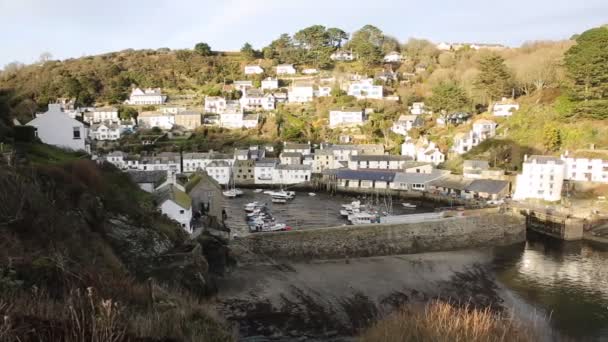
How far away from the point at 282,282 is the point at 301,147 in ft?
100

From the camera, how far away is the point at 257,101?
61.3 metres

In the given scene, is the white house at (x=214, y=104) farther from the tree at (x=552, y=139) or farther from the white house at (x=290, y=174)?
the tree at (x=552, y=139)

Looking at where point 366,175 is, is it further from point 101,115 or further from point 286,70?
point 286,70

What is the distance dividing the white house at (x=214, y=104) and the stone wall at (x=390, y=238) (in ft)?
136

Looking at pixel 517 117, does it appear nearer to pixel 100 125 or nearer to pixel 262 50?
pixel 100 125

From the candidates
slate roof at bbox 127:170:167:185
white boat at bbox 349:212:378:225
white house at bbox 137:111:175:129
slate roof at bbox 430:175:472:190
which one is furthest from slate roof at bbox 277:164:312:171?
white house at bbox 137:111:175:129

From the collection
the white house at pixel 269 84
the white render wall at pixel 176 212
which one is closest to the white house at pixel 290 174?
the white render wall at pixel 176 212

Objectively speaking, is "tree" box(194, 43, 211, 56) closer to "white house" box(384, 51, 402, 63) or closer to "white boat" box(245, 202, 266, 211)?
"white house" box(384, 51, 402, 63)

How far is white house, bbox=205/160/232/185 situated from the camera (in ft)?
135

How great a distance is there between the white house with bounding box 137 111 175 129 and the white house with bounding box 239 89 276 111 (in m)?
9.95

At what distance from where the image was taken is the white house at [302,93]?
62.5m

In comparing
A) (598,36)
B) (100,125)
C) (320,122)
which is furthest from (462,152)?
(100,125)

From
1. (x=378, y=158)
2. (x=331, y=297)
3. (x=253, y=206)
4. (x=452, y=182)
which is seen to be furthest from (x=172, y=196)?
(x=378, y=158)

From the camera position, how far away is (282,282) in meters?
17.5
